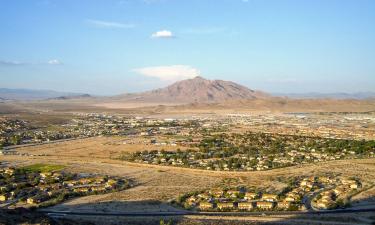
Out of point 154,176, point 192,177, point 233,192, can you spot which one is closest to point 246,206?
point 233,192

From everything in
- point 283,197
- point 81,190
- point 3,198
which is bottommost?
point 3,198

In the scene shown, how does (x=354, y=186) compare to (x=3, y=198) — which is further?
(x=354, y=186)

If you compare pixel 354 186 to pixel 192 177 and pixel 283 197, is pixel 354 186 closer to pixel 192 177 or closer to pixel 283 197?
pixel 283 197

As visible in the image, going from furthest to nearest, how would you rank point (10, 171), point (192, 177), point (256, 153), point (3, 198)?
point (256, 153) → point (10, 171) → point (192, 177) → point (3, 198)

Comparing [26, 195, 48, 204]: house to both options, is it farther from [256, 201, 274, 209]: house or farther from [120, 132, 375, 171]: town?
[120, 132, 375, 171]: town

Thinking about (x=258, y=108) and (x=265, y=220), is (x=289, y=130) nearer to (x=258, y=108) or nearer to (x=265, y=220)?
(x=265, y=220)

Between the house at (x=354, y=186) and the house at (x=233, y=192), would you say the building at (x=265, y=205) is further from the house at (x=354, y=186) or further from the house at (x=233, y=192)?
the house at (x=354, y=186)

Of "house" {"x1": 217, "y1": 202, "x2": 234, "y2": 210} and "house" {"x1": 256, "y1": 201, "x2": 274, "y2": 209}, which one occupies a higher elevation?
"house" {"x1": 256, "y1": 201, "x2": 274, "y2": 209}

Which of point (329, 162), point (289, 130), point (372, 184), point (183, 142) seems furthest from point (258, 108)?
point (372, 184)

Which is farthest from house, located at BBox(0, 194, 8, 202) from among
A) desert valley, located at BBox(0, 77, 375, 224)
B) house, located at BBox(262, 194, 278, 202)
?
house, located at BBox(262, 194, 278, 202)

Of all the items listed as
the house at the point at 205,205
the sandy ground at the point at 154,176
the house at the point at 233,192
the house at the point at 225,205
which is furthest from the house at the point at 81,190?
the house at the point at 225,205

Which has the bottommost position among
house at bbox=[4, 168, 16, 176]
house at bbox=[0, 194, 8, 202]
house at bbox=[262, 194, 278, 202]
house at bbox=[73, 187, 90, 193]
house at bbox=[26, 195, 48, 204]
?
house at bbox=[0, 194, 8, 202]
